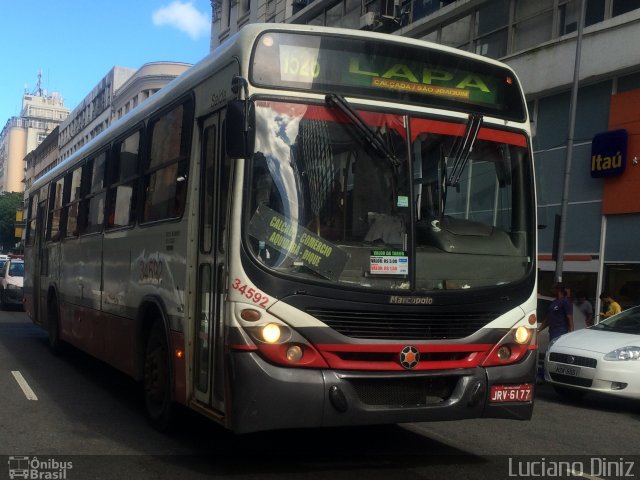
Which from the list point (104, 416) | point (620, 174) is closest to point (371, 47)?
point (104, 416)

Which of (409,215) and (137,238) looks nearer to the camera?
(409,215)

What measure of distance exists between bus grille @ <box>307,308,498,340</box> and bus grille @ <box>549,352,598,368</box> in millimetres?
4602

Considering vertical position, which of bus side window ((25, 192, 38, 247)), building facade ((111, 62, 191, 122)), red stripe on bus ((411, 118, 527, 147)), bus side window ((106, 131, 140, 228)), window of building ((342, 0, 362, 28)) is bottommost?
bus side window ((25, 192, 38, 247))

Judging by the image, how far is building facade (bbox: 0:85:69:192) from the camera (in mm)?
148875

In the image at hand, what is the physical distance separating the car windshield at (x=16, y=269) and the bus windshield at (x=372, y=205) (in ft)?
71.2

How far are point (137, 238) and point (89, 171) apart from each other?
3.16 meters

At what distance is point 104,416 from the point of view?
7773 mm

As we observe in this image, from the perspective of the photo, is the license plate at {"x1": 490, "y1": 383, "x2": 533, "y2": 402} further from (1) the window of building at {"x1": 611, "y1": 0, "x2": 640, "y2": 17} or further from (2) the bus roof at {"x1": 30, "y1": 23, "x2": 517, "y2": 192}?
(1) the window of building at {"x1": 611, "y1": 0, "x2": 640, "y2": 17}

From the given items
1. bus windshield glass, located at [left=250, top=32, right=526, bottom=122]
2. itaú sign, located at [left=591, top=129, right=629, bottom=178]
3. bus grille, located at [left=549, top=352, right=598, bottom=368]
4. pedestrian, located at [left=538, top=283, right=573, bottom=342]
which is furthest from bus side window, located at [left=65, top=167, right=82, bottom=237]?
itaú sign, located at [left=591, top=129, right=629, bottom=178]

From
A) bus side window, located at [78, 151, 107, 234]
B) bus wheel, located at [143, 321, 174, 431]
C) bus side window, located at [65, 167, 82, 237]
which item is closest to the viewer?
bus wheel, located at [143, 321, 174, 431]

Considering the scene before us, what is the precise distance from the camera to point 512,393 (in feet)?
19.1

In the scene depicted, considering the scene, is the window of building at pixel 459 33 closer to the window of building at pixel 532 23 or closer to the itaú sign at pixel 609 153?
the window of building at pixel 532 23

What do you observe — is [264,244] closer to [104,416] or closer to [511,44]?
[104,416]

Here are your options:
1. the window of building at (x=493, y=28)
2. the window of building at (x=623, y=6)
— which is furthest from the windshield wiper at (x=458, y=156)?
the window of building at (x=493, y=28)
